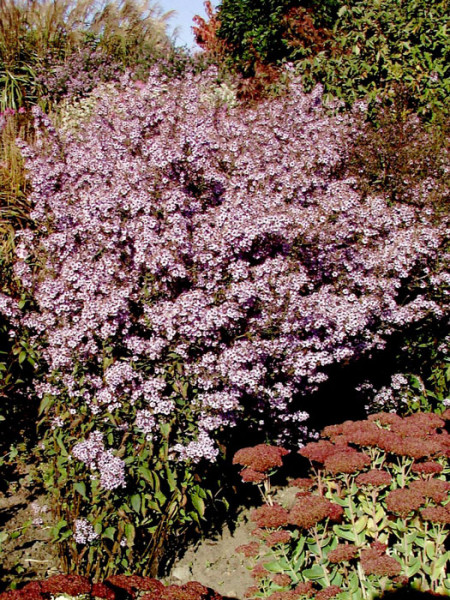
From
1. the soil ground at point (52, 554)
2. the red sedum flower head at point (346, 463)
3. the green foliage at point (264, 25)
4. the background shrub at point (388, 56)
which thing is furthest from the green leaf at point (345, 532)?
the green foliage at point (264, 25)

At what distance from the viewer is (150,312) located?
3387mm

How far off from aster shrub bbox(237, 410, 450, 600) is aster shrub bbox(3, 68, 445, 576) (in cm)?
69

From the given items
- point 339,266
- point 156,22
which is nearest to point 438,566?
point 339,266

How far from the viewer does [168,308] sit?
3324 mm

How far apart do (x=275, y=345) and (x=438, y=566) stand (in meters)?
1.47

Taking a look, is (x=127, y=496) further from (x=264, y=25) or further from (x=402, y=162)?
(x=264, y=25)

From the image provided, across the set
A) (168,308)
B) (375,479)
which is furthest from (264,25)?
(375,479)

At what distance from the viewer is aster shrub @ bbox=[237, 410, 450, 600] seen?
97.6 inches

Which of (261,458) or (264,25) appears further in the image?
(264,25)

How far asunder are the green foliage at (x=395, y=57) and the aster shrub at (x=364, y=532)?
4.68 meters

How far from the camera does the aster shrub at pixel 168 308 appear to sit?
337 centimetres

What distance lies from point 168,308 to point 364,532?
1.47 m

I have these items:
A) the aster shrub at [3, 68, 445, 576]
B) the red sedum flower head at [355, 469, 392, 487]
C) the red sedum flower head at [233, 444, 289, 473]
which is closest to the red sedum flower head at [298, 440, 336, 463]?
the red sedum flower head at [233, 444, 289, 473]

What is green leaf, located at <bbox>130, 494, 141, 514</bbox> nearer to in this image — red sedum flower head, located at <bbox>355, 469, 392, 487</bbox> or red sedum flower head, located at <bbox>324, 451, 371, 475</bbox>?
red sedum flower head, located at <bbox>324, 451, 371, 475</bbox>
